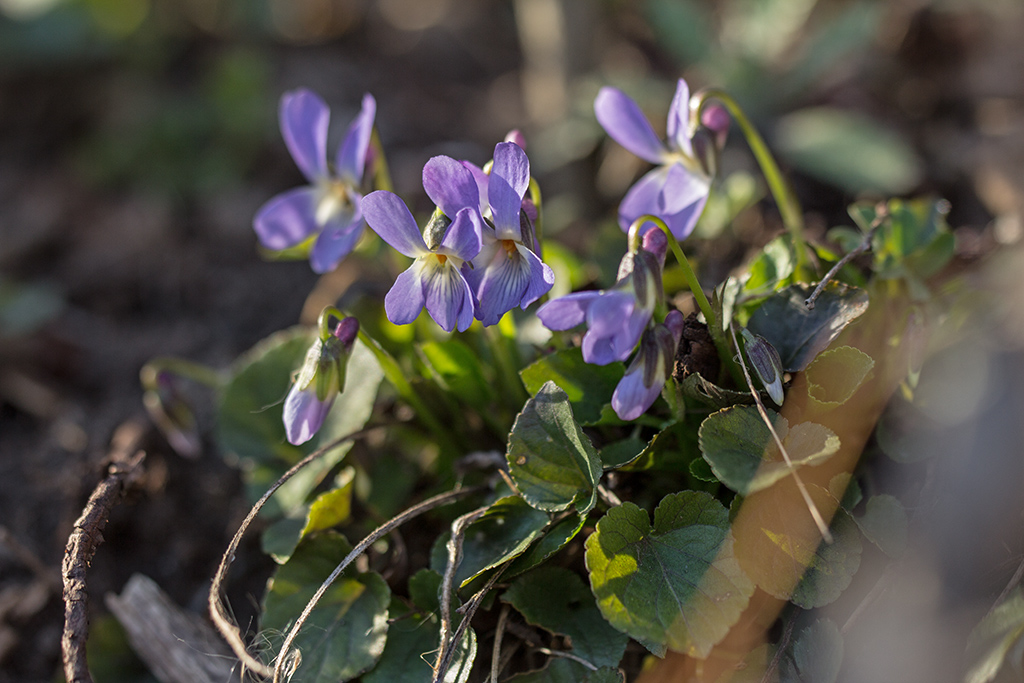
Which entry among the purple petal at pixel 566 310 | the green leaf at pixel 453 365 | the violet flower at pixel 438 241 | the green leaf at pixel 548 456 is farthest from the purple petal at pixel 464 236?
the green leaf at pixel 453 365

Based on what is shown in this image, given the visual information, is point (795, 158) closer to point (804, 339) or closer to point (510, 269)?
point (804, 339)

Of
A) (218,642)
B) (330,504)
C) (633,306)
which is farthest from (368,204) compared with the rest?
(218,642)

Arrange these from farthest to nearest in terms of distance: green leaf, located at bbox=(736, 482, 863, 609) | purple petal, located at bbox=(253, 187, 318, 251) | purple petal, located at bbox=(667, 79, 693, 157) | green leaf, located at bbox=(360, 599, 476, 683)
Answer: purple petal, located at bbox=(253, 187, 318, 251) < purple petal, located at bbox=(667, 79, 693, 157) < green leaf, located at bbox=(360, 599, 476, 683) < green leaf, located at bbox=(736, 482, 863, 609)

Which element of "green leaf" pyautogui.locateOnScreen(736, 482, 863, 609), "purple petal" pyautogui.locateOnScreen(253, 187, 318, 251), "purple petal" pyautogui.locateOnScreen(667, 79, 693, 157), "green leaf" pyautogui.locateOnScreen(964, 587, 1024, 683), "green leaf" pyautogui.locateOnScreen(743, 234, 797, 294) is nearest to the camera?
"green leaf" pyautogui.locateOnScreen(964, 587, 1024, 683)

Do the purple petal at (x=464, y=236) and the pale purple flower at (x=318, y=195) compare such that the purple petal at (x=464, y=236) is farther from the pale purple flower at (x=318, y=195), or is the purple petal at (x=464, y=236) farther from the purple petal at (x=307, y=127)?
the purple petal at (x=307, y=127)

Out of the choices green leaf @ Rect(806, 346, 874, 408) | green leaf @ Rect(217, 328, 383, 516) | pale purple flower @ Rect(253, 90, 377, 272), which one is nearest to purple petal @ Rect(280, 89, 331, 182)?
pale purple flower @ Rect(253, 90, 377, 272)

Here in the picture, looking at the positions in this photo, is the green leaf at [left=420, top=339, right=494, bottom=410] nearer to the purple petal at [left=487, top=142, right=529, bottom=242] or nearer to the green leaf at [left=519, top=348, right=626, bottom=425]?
the green leaf at [left=519, top=348, right=626, bottom=425]
